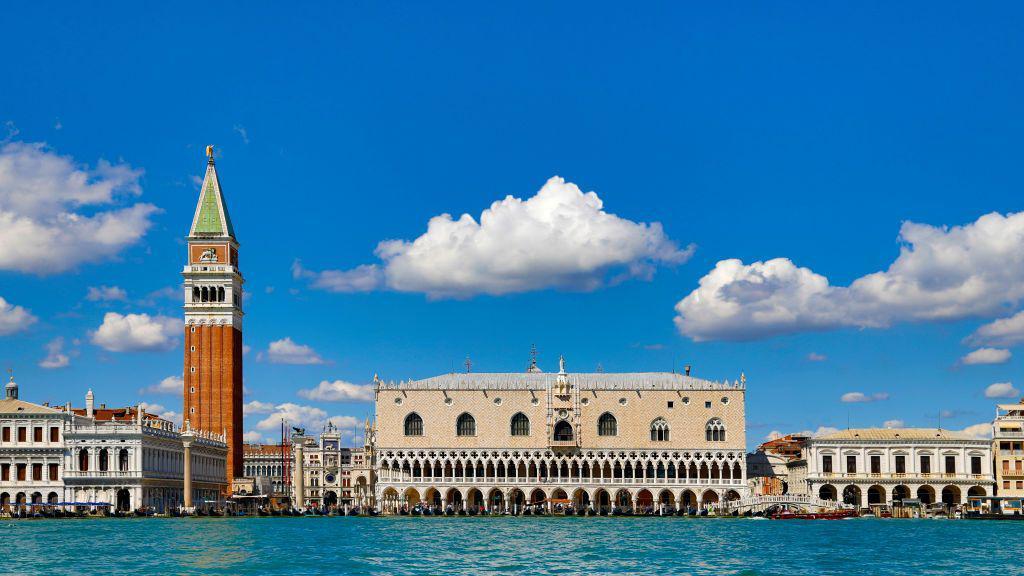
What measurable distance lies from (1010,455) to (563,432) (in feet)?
112

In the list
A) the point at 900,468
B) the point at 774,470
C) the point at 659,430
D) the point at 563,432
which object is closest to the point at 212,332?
the point at 563,432

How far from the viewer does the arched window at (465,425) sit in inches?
4555

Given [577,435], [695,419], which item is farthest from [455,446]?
[695,419]

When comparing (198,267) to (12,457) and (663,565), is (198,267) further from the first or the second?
(663,565)

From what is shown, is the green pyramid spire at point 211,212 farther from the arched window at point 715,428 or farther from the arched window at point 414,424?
the arched window at point 715,428

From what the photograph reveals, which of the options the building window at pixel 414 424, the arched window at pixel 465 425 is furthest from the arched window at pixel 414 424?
the arched window at pixel 465 425

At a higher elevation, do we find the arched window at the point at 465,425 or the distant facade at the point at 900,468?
the arched window at the point at 465,425

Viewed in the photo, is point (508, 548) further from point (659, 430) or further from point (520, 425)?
point (659, 430)

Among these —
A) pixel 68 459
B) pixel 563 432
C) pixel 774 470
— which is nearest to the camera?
pixel 68 459

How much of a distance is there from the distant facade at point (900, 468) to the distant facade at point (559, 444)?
275 inches

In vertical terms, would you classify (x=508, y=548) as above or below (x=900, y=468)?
below

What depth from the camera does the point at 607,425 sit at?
116 metres

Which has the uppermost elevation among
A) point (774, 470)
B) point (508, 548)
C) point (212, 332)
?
point (212, 332)

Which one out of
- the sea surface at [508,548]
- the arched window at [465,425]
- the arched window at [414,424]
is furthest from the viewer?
the arched window at [414,424]
